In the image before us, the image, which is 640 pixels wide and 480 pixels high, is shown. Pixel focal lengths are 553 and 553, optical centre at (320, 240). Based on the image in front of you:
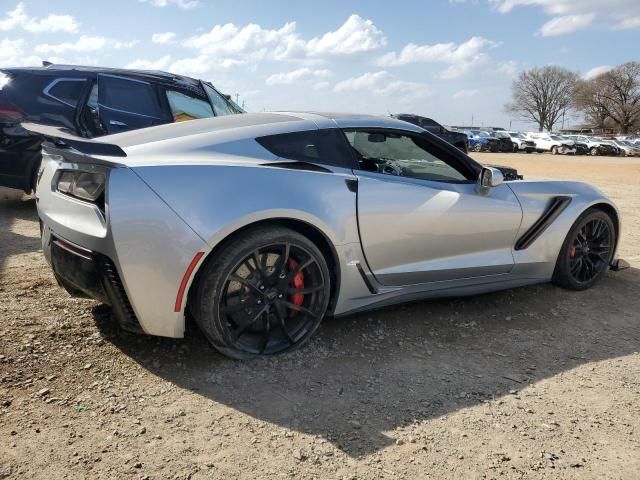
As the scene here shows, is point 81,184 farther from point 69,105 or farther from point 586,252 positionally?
point 69,105

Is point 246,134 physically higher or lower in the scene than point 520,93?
lower

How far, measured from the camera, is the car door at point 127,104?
6543mm

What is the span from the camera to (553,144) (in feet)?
130

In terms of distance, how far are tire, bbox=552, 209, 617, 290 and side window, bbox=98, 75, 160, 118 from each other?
4.88m

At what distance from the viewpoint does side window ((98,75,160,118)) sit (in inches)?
260

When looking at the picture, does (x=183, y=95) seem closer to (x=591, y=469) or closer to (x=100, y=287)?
(x=100, y=287)

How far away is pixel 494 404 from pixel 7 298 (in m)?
3.17

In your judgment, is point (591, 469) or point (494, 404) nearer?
point (591, 469)

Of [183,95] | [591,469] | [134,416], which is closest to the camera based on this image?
[591,469]

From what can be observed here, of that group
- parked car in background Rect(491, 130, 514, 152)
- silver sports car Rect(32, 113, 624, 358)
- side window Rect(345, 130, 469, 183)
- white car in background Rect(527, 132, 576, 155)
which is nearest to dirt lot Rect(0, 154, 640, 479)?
silver sports car Rect(32, 113, 624, 358)

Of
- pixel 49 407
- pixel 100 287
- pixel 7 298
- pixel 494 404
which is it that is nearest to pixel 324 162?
pixel 100 287

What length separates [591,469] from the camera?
2348mm

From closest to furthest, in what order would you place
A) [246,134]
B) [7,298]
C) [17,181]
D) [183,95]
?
[246,134], [7,298], [17,181], [183,95]

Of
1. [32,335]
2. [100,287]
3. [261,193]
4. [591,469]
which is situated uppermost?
[261,193]
